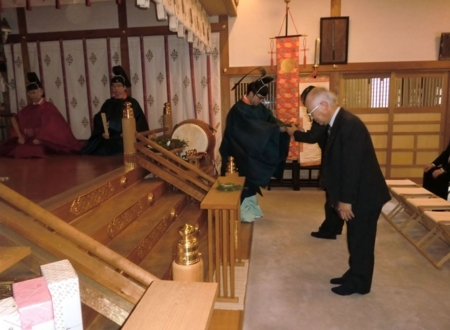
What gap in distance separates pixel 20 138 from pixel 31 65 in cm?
178

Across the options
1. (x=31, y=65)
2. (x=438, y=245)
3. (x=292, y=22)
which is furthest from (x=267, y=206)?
(x=31, y=65)

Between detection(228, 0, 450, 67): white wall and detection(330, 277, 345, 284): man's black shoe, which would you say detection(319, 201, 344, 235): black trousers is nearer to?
detection(330, 277, 345, 284): man's black shoe

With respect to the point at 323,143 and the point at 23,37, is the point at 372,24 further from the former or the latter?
the point at 23,37

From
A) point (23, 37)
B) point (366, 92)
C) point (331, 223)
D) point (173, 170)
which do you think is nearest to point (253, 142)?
point (173, 170)

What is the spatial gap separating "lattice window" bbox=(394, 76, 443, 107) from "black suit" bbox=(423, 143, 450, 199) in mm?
1778

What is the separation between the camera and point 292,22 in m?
5.97

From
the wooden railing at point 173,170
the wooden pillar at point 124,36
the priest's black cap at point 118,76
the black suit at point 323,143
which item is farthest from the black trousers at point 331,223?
the wooden pillar at point 124,36

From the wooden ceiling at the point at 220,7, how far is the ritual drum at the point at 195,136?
1.69 metres

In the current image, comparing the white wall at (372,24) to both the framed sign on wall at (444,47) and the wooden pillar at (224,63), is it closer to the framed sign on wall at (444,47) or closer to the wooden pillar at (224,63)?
the framed sign on wall at (444,47)

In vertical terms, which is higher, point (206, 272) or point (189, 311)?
point (189, 311)

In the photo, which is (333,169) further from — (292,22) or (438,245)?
(292,22)

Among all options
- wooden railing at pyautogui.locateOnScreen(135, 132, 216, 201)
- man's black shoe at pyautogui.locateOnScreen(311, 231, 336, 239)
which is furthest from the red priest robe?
man's black shoe at pyautogui.locateOnScreen(311, 231, 336, 239)

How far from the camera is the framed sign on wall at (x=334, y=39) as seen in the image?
19.1 feet

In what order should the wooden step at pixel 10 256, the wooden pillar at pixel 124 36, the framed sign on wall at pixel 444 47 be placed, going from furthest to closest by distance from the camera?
the wooden pillar at pixel 124 36, the framed sign on wall at pixel 444 47, the wooden step at pixel 10 256
